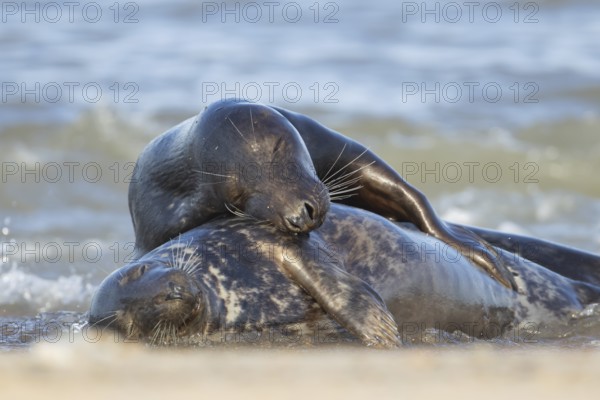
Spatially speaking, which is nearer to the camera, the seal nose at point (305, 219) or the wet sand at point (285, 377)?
the wet sand at point (285, 377)

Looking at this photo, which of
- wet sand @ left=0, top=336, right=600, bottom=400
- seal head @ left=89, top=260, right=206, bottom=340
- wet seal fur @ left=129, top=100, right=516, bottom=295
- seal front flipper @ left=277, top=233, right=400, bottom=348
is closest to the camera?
wet sand @ left=0, top=336, right=600, bottom=400

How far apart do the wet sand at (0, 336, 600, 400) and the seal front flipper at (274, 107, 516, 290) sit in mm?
2841

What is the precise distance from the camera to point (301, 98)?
16.1 metres

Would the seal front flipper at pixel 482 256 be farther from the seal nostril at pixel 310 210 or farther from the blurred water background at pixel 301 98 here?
the blurred water background at pixel 301 98

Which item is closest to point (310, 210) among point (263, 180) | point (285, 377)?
point (263, 180)

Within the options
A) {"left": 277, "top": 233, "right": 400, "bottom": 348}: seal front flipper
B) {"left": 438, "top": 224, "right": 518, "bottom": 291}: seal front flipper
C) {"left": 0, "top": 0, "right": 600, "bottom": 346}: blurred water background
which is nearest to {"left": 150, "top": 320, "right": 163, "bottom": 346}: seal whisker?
{"left": 277, "top": 233, "right": 400, "bottom": 348}: seal front flipper

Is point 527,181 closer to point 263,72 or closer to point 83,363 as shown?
point 263,72

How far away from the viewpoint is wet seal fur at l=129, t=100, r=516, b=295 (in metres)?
6.36

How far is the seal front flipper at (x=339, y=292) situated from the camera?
5859 millimetres

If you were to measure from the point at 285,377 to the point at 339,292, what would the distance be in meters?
2.28

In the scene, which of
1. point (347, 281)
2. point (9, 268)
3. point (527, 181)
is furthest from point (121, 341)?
point (527, 181)

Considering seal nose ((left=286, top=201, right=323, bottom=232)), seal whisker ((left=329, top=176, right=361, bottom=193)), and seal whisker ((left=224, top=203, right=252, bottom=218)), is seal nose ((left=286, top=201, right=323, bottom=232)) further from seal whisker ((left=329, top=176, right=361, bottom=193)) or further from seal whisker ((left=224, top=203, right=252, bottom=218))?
seal whisker ((left=329, top=176, right=361, bottom=193))

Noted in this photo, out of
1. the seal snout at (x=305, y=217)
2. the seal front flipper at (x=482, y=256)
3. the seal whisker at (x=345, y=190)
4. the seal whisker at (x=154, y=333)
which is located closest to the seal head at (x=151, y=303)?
the seal whisker at (x=154, y=333)

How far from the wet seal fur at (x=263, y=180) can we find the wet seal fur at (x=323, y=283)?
4.5 inches
